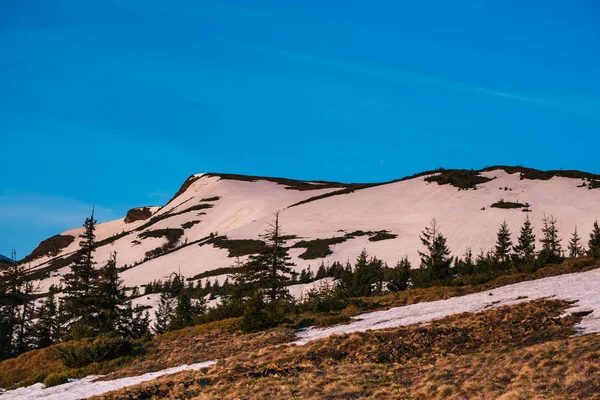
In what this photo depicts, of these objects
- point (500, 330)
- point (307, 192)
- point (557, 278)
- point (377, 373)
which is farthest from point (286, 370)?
point (307, 192)

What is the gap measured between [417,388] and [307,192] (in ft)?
443

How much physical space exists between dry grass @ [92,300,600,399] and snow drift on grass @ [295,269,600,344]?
1.25 metres

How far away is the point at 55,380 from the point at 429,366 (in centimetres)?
1348

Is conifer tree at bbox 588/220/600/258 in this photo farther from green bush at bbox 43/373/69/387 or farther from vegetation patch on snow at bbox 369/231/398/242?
vegetation patch on snow at bbox 369/231/398/242

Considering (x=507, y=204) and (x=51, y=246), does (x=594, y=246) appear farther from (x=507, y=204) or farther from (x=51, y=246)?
(x=51, y=246)

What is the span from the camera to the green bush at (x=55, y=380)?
18.6 m

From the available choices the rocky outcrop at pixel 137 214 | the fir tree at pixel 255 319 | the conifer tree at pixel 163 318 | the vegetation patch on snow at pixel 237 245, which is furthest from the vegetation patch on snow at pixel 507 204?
the rocky outcrop at pixel 137 214

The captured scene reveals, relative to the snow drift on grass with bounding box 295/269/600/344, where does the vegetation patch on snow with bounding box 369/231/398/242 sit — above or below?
above

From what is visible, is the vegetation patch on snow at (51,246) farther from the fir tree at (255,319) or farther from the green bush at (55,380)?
the fir tree at (255,319)

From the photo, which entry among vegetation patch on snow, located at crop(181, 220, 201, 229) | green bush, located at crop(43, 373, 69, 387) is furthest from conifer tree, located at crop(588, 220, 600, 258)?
vegetation patch on snow, located at crop(181, 220, 201, 229)

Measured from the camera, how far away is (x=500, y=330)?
49.0ft

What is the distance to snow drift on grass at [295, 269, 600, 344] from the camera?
18213 millimetres

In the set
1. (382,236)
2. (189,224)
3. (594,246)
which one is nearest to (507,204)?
(382,236)

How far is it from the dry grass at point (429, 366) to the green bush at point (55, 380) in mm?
6164
